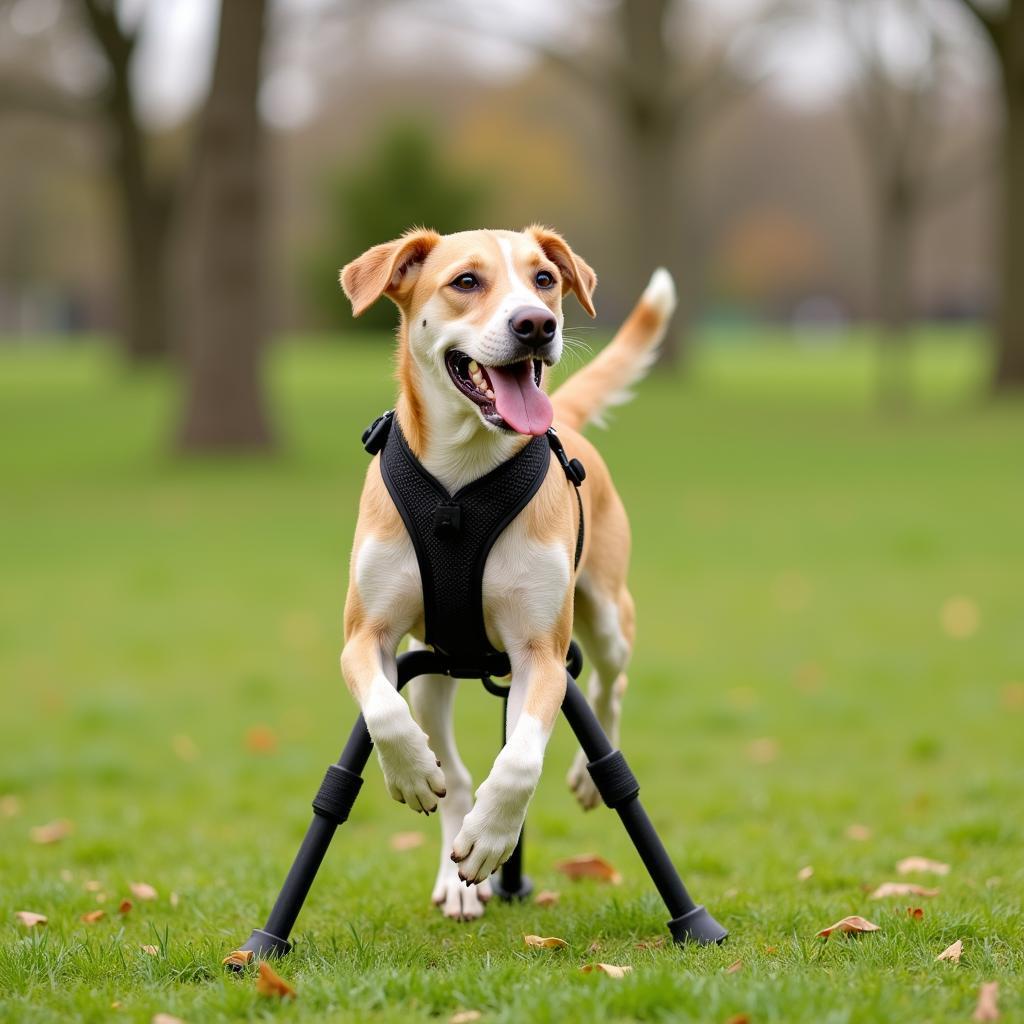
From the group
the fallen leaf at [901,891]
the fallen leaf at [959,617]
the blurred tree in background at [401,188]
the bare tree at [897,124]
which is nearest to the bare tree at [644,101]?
the bare tree at [897,124]

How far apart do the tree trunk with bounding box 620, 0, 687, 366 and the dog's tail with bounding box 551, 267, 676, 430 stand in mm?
23036

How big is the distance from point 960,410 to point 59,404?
1569 centimetres

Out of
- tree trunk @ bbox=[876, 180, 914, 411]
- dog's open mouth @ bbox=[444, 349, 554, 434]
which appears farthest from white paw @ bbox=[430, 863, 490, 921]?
tree trunk @ bbox=[876, 180, 914, 411]

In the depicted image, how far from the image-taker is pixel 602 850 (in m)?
6.43

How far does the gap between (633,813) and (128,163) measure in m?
31.6

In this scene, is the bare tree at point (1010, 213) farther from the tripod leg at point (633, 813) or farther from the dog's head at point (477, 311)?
the tripod leg at point (633, 813)

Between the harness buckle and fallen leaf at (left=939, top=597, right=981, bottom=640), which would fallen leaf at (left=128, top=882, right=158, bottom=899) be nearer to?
the harness buckle

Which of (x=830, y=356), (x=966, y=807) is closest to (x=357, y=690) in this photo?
(x=966, y=807)

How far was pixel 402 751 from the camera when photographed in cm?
422

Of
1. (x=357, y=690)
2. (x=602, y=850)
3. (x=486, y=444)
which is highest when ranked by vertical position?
(x=486, y=444)

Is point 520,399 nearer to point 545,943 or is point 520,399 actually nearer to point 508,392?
point 508,392

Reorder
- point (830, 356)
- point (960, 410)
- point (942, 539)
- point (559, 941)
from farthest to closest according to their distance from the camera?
1. point (830, 356)
2. point (960, 410)
3. point (942, 539)
4. point (559, 941)

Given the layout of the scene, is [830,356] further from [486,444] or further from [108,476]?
[486,444]

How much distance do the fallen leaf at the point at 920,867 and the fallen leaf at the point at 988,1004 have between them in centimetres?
181
